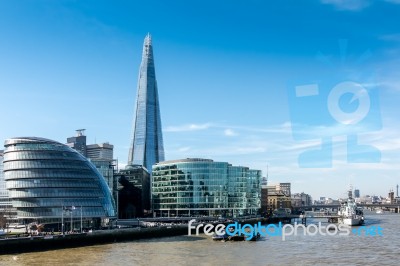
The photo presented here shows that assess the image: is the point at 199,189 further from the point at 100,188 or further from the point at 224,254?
the point at 224,254

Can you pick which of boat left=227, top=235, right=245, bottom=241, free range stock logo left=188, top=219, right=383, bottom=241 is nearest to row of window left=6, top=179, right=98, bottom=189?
free range stock logo left=188, top=219, right=383, bottom=241

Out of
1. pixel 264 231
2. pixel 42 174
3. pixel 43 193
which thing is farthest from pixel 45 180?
pixel 264 231

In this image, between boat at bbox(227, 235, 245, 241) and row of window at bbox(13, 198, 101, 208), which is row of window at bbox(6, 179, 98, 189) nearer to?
row of window at bbox(13, 198, 101, 208)

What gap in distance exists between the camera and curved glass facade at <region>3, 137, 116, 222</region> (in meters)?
100

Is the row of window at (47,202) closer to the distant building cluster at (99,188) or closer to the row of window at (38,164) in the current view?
the distant building cluster at (99,188)

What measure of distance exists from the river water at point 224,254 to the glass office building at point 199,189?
81.3 m

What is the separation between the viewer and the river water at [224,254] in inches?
2299

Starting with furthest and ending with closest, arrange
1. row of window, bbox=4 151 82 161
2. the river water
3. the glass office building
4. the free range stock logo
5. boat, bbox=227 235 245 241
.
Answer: the glass office building → row of window, bbox=4 151 82 161 → the free range stock logo → boat, bbox=227 235 245 241 → the river water

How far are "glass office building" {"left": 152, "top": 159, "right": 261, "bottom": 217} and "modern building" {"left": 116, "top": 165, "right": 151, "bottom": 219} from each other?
796 cm

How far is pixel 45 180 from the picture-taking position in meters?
100

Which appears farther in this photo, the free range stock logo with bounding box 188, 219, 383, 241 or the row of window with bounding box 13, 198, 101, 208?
the row of window with bounding box 13, 198, 101, 208

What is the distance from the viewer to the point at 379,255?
65125 millimetres

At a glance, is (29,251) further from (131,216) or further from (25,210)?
(131,216)

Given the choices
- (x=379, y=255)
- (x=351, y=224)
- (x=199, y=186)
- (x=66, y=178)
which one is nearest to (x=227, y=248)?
(x=379, y=255)
